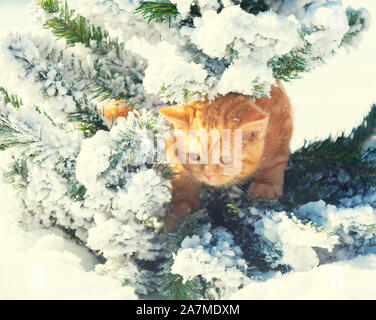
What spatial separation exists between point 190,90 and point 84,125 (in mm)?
324

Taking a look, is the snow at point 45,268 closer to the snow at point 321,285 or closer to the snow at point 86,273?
the snow at point 86,273

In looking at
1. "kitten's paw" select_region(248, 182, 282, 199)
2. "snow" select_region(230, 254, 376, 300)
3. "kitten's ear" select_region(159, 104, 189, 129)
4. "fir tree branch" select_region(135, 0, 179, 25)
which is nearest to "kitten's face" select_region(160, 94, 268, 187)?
"kitten's ear" select_region(159, 104, 189, 129)

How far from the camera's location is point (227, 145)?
1023mm

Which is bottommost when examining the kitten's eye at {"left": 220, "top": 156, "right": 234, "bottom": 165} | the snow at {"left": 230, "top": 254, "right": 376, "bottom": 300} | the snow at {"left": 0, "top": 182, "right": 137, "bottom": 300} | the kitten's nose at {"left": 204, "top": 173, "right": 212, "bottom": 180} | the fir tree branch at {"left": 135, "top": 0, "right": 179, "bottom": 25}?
the snow at {"left": 0, "top": 182, "right": 137, "bottom": 300}

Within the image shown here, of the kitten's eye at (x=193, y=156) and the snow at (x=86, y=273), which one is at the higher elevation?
the kitten's eye at (x=193, y=156)

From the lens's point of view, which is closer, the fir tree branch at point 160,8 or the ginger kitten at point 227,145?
the fir tree branch at point 160,8

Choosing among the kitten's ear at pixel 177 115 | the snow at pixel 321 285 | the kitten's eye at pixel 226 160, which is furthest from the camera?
the kitten's eye at pixel 226 160

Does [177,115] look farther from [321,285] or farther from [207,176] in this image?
[321,285]

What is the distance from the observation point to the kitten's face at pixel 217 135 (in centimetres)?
97

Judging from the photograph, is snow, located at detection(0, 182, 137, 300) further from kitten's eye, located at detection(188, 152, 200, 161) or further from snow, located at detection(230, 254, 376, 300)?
kitten's eye, located at detection(188, 152, 200, 161)

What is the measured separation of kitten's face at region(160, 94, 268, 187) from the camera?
97 centimetres

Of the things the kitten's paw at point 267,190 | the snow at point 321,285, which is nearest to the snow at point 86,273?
the snow at point 321,285

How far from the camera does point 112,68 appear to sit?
3.06ft
